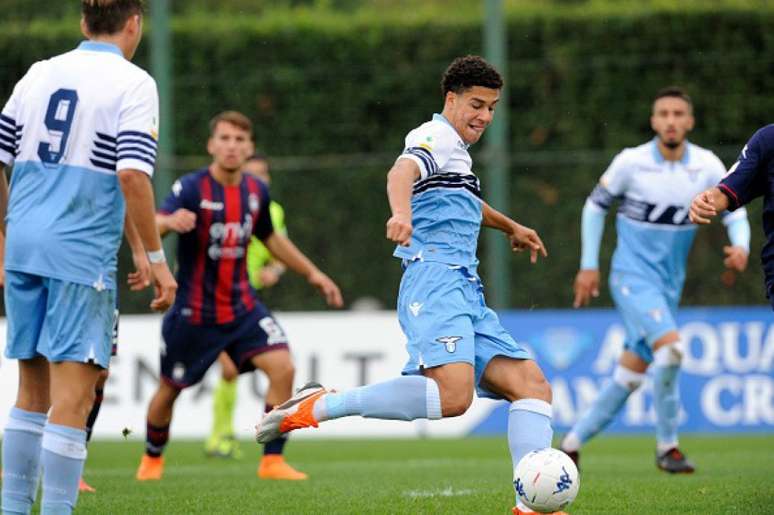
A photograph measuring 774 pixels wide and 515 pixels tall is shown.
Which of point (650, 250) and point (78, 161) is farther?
point (650, 250)

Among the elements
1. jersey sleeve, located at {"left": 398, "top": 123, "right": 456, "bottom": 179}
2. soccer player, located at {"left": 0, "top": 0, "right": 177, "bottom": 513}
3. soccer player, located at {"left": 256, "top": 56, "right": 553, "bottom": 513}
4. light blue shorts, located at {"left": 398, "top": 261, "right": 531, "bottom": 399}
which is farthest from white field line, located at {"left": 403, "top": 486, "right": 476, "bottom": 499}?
soccer player, located at {"left": 0, "top": 0, "right": 177, "bottom": 513}

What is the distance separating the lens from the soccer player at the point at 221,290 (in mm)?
9273

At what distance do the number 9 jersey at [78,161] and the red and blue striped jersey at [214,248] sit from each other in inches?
149

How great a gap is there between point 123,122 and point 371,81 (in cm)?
1255

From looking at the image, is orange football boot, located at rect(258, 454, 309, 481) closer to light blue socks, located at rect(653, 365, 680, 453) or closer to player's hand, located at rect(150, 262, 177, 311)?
light blue socks, located at rect(653, 365, 680, 453)

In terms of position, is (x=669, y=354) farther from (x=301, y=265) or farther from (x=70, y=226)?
(x=70, y=226)

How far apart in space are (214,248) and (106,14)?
4001 millimetres

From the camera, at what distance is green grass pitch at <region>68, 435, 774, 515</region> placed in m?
7.01

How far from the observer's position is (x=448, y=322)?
6.11 m

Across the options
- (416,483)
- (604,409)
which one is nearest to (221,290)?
(416,483)

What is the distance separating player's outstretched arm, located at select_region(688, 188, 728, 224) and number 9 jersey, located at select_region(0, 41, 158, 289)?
2530 mm

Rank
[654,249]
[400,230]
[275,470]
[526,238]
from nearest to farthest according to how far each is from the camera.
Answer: [400,230] → [526,238] → [275,470] → [654,249]

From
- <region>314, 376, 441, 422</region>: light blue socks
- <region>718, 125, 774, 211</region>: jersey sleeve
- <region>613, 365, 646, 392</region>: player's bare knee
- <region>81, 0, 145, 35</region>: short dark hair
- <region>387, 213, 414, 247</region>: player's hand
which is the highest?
<region>81, 0, 145, 35</region>: short dark hair

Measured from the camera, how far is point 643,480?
334 inches
